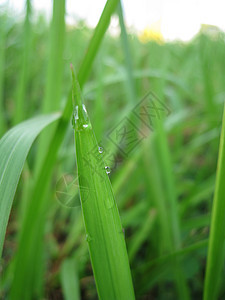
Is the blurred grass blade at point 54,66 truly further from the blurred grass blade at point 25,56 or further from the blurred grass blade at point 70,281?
the blurred grass blade at point 70,281

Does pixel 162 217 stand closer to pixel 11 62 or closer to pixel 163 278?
pixel 163 278

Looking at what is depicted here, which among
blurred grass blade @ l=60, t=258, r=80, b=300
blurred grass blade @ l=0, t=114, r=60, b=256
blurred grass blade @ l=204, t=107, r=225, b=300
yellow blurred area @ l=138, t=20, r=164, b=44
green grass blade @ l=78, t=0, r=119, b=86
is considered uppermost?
yellow blurred area @ l=138, t=20, r=164, b=44

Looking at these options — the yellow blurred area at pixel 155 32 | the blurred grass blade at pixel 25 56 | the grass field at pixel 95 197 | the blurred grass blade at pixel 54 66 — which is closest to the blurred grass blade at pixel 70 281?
the grass field at pixel 95 197

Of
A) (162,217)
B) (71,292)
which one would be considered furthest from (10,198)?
(162,217)

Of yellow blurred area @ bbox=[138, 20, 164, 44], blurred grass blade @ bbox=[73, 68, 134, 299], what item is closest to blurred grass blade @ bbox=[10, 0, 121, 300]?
blurred grass blade @ bbox=[73, 68, 134, 299]

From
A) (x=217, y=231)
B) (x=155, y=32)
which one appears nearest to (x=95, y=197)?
(x=217, y=231)

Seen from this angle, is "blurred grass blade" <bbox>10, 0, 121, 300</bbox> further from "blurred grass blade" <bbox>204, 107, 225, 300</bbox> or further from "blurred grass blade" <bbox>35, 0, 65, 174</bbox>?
"blurred grass blade" <bbox>204, 107, 225, 300</bbox>
